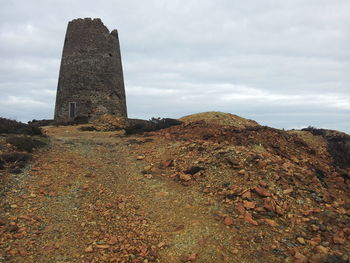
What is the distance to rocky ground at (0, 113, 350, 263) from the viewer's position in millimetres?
5801

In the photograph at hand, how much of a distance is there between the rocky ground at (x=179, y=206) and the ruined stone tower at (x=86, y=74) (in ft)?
36.6

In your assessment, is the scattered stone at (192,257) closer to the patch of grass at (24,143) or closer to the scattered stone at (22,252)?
the scattered stone at (22,252)

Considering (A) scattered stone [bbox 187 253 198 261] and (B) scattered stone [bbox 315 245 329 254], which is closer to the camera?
(A) scattered stone [bbox 187 253 198 261]

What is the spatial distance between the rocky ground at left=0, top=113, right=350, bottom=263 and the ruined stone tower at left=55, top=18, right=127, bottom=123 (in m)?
11.2

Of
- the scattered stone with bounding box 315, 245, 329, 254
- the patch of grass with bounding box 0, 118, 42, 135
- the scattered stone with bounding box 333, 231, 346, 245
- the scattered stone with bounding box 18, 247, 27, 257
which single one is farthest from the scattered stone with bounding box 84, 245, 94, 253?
the patch of grass with bounding box 0, 118, 42, 135

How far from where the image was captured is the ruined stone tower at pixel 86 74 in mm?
22422

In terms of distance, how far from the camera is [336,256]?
5578 millimetres

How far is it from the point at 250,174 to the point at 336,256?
3387 millimetres

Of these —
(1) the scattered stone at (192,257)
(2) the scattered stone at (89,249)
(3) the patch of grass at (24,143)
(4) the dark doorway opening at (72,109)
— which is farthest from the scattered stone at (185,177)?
(4) the dark doorway opening at (72,109)

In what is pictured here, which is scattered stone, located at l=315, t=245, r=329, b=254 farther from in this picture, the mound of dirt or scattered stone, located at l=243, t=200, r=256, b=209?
the mound of dirt

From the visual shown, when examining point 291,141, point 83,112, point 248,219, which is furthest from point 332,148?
point 83,112

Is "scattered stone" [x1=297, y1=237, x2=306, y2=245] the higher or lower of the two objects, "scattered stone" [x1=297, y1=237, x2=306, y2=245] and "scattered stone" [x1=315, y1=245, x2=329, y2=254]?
the higher

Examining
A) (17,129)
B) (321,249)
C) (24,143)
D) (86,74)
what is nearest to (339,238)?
(321,249)

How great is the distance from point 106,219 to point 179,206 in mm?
1877
